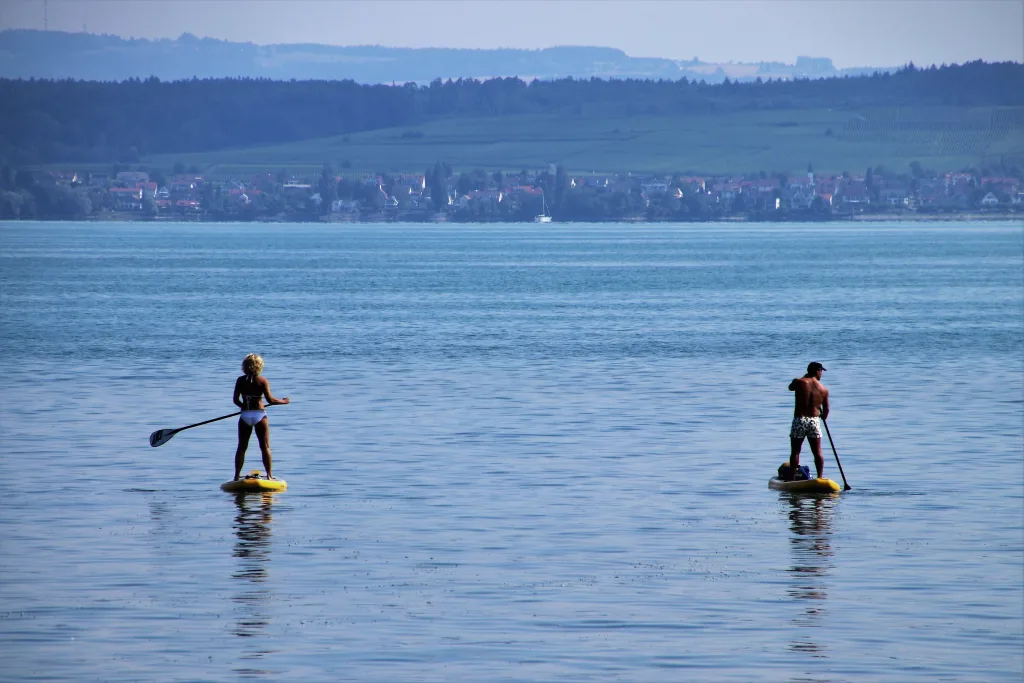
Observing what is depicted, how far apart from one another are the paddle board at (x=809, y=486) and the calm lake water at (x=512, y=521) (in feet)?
0.92

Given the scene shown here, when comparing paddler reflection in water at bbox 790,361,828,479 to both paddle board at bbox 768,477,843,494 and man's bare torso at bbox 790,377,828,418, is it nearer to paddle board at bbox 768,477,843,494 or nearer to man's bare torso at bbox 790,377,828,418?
man's bare torso at bbox 790,377,828,418

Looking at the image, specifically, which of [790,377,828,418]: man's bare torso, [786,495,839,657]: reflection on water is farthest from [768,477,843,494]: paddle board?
[790,377,828,418]: man's bare torso

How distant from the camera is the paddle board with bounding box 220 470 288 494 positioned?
80.9 feet

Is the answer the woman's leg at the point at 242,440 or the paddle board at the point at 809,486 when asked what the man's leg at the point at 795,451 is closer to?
the paddle board at the point at 809,486

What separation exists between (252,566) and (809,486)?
9.02 m

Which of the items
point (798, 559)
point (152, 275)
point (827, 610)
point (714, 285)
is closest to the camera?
point (827, 610)

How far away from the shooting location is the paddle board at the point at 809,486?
24984 millimetres

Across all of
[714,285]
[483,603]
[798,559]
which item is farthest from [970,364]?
[714,285]

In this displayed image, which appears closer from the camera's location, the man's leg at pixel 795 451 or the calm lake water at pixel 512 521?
the calm lake water at pixel 512 521

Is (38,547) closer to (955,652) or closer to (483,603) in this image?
(483,603)

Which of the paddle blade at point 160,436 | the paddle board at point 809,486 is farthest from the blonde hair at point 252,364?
the paddle board at point 809,486

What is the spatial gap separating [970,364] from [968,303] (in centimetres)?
4531

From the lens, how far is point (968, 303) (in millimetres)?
99062

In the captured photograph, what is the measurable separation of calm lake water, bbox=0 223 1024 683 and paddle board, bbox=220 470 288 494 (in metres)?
0.17
